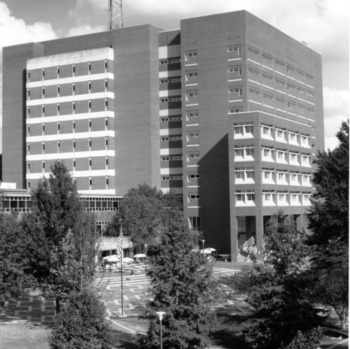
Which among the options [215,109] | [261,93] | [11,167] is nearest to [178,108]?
[215,109]

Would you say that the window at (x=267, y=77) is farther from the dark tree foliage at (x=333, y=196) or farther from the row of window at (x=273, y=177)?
the dark tree foliage at (x=333, y=196)

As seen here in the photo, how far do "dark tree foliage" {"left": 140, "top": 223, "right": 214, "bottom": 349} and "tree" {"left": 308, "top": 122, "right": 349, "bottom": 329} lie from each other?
575 centimetres

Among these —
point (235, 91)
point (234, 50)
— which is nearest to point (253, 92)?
point (235, 91)

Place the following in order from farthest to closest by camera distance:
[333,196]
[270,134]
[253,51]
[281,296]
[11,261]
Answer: [253,51]
[270,134]
[11,261]
[333,196]
[281,296]

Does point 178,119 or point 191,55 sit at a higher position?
point 191,55

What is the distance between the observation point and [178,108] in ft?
316

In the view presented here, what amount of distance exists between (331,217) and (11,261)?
64.1 ft

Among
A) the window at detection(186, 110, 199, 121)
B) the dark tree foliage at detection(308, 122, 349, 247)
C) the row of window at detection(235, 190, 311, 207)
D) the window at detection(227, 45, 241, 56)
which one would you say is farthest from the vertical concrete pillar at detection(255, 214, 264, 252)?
the dark tree foliage at detection(308, 122, 349, 247)

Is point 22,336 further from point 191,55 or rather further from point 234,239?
point 191,55

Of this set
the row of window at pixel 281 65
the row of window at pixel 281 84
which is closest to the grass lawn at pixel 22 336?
the row of window at pixel 281 84

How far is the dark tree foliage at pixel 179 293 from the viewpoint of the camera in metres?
29.8

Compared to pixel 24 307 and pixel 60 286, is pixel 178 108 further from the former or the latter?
pixel 60 286

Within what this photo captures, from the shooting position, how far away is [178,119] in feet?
315

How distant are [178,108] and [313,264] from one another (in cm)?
6459
